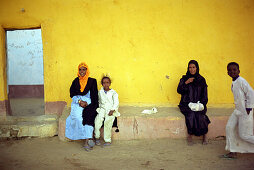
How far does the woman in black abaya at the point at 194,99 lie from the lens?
433 cm

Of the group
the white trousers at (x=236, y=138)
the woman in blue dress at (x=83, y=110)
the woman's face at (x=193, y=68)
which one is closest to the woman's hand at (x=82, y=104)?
the woman in blue dress at (x=83, y=110)

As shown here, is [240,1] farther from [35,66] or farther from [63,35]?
[35,66]

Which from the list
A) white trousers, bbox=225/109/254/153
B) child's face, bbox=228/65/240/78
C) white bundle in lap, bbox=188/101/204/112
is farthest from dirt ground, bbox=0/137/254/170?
child's face, bbox=228/65/240/78

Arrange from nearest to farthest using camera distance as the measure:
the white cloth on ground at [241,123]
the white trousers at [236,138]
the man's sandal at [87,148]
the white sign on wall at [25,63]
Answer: the white cloth on ground at [241,123] → the white trousers at [236,138] → the man's sandal at [87,148] → the white sign on wall at [25,63]

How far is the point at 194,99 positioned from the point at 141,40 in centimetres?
164

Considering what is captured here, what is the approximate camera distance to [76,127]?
14.2 feet

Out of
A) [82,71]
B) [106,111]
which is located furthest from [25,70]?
[106,111]

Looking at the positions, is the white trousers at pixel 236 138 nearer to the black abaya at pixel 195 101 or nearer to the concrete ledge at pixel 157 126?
the black abaya at pixel 195 101

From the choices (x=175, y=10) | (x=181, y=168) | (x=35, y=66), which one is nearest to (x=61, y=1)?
(x=175, y=10)

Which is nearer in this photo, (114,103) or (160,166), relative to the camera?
(160,166)

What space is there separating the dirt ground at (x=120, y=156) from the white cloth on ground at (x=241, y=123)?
223 millimetres

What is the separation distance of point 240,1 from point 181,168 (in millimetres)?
3663

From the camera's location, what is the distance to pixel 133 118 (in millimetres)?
4570

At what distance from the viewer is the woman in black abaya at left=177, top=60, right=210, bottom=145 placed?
14.2ft
